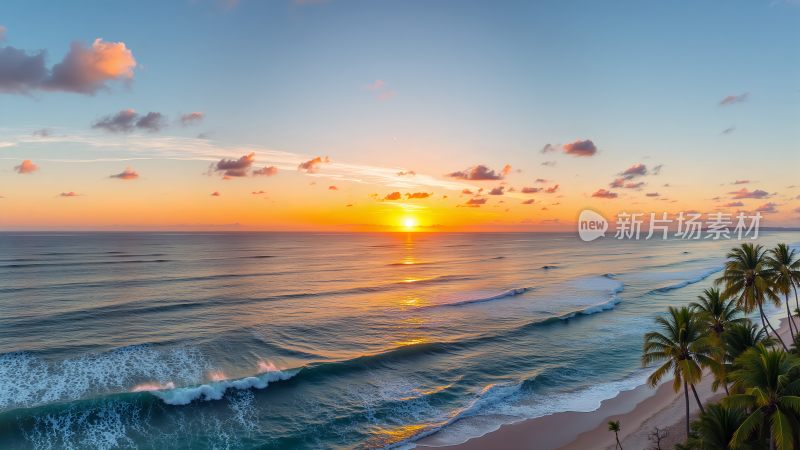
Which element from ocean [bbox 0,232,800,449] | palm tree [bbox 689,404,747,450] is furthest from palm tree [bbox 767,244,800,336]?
palm tree [bbox 689,404,747,450]

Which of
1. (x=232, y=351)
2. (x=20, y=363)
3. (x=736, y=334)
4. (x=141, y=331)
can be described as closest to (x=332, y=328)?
(x=232, y=351)

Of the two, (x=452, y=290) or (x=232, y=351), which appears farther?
(x=452, y=290)

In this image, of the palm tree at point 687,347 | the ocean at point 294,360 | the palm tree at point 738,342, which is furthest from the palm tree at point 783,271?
the palm tree at point 687,347

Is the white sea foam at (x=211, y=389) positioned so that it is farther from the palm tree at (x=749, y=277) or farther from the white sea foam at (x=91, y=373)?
the palm tree at (x=749, y=277)

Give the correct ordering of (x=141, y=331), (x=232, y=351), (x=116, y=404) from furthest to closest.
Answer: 1. (x=141, y=331)
2. (x=232, y=351)
3. (x=116, y=404)

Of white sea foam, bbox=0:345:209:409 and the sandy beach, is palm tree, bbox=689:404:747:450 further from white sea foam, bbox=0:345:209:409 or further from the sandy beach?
white sea foam, bbox=0:345:209:409

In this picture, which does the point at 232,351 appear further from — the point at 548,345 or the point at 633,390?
the point at 633,390
